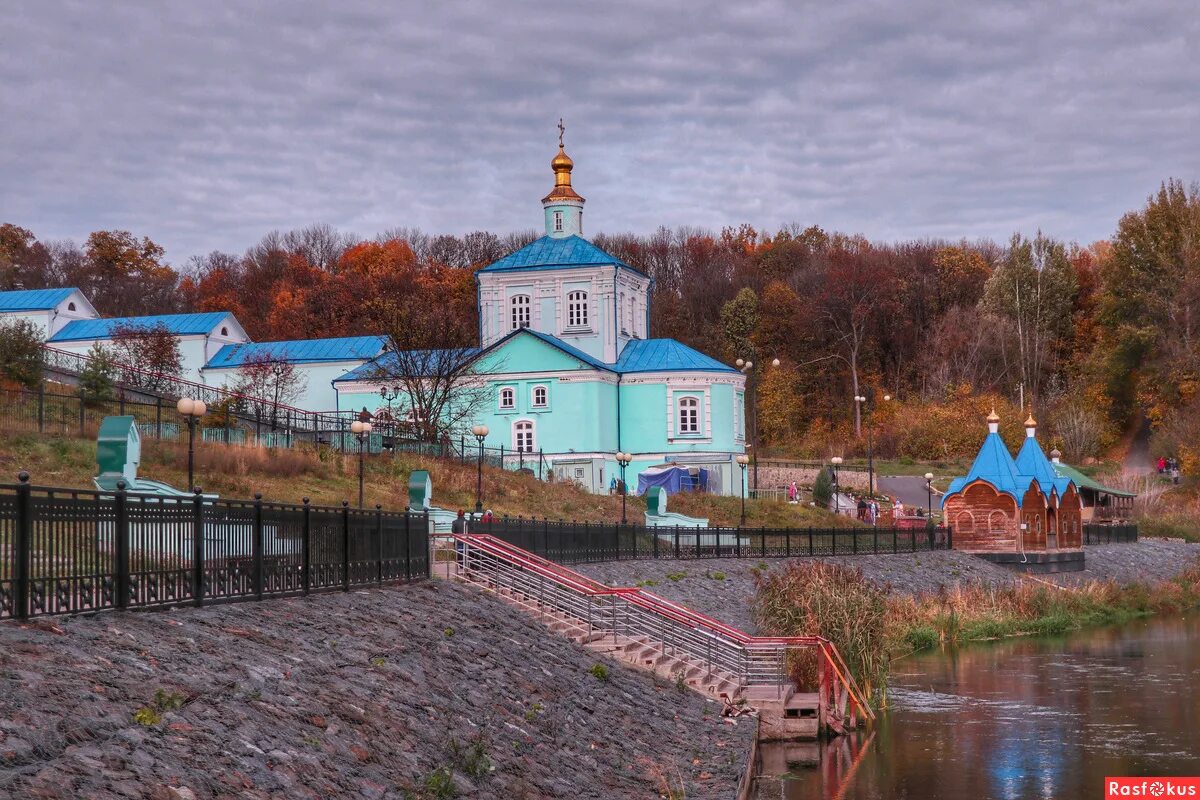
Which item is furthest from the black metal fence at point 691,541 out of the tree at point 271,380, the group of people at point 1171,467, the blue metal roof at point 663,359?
the group of people at point 1171,467

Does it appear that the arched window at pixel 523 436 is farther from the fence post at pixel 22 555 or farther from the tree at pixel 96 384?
the fence post at pixel 22 555

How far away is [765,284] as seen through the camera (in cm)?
9069

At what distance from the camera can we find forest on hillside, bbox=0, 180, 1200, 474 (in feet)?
252

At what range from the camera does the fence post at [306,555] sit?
1797cm

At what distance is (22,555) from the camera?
11695 mm

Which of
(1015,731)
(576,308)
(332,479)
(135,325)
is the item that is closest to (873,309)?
(576,308)

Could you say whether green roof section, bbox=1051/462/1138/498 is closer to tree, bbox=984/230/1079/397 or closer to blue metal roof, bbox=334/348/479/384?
tree, bbox=984/230/1079/397

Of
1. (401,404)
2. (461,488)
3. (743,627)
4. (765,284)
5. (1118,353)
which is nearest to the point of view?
(743,627)

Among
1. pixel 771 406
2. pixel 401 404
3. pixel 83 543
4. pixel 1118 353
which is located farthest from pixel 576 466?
pixel 83 543

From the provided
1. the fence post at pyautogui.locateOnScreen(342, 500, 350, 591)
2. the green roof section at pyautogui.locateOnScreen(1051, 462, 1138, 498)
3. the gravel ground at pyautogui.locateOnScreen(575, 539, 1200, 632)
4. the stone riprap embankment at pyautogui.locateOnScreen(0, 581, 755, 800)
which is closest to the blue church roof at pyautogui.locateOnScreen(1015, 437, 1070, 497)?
the gravel ground at pyautogui.locateOnScreen(575, 539, 1200, 632)

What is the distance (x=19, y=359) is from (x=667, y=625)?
26049mm

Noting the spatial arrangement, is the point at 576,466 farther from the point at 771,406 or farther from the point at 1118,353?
the point at 1118,353

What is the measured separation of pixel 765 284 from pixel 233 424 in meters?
51.4

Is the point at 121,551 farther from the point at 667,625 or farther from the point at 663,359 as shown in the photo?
the point at 663,359
